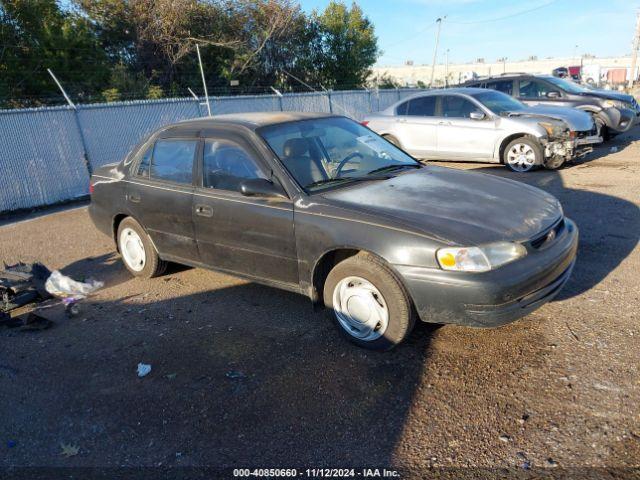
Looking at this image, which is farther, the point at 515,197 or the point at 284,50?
the point at 284,50

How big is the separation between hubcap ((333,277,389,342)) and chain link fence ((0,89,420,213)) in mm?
7340

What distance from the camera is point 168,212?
4684mm

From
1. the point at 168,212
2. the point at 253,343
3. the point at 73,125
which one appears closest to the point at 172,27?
the point at 73,125

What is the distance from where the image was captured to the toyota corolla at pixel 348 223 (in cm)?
314

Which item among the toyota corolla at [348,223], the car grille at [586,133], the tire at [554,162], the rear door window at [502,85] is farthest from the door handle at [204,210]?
the rear door window at [502,85]

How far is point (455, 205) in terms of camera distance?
11.6ft

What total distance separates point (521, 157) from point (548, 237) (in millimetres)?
6312

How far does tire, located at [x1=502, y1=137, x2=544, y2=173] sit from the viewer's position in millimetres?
9023

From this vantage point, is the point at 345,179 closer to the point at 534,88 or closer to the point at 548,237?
the point at 548,237

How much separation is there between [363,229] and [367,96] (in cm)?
1708

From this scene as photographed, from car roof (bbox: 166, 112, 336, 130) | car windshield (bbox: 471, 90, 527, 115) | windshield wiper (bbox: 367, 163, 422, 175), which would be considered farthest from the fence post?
car windshield (bbox: 471, 90, 527, 115)

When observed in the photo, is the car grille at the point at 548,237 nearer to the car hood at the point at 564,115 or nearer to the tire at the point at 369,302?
the tire at the point at 369,302

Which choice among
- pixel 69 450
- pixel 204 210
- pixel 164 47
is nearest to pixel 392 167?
pixel 204 210

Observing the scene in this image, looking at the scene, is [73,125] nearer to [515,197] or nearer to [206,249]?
[206,249]
